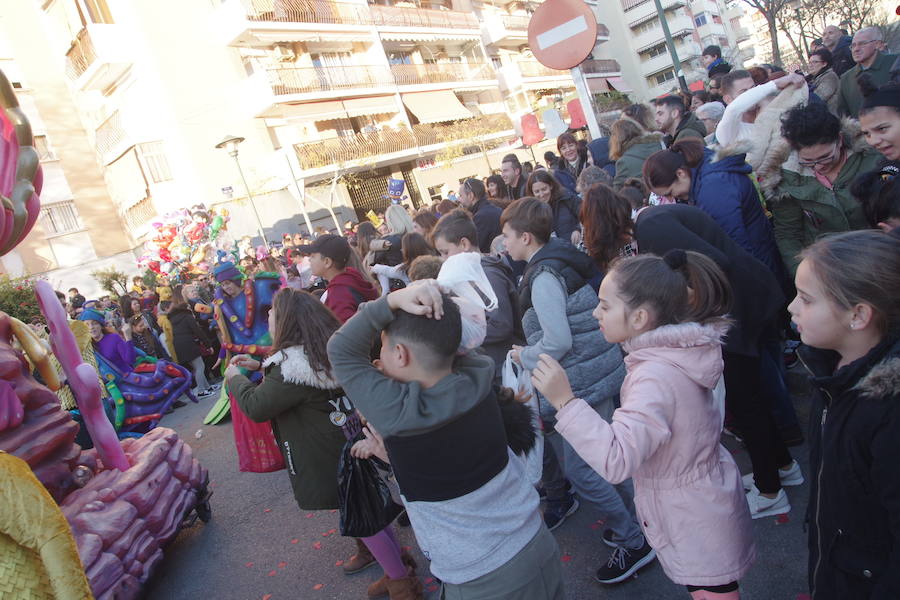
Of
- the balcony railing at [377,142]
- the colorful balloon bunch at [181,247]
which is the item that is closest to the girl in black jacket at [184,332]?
the colorful balloon bunch at [181,247]

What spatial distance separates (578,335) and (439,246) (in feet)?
4.25

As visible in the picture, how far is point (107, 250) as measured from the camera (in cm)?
2466

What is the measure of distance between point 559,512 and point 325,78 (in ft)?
80.1

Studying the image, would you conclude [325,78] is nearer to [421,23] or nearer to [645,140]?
[421,23]

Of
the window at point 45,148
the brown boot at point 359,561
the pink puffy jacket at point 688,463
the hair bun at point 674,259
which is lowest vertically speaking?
the brown boot at point 359,561

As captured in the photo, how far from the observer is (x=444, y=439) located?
1.83 meters

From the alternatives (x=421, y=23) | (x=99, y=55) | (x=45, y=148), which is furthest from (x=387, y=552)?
(x=421, y=23)

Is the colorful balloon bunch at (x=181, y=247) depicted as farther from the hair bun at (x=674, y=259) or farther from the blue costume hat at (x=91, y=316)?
the hair bun at (x=674, y=259)

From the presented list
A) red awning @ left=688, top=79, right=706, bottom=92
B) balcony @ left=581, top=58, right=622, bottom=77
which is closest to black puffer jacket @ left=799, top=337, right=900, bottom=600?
red awning @ left=688, top=79, right=706, bottom=92

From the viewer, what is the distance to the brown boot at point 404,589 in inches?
119

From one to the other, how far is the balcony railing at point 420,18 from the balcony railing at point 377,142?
511 centimetres

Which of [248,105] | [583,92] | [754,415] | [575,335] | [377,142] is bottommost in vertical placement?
[754,415]

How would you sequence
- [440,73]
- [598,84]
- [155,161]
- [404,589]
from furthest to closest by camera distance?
[598,84]
[440,73]
[155,161]
[404,589]

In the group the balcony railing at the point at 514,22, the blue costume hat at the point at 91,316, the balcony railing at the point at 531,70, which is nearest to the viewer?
the blue costume hat at the point at 91,316
